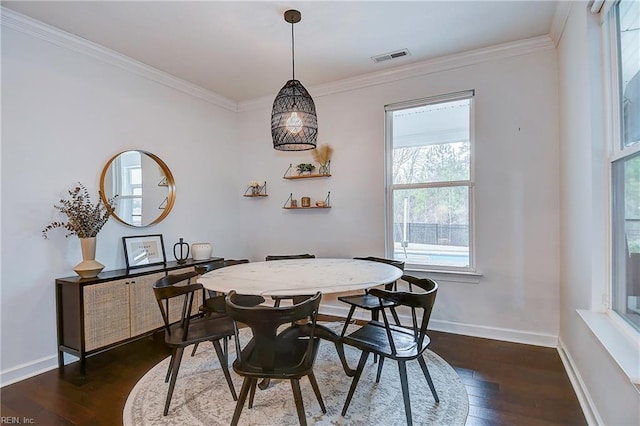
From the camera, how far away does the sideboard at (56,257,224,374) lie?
8.64ft

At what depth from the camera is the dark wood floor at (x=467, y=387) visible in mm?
2021

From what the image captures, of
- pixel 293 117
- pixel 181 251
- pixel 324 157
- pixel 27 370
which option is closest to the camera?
pixel 293 117

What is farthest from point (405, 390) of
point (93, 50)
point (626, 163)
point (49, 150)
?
point (93, 50)

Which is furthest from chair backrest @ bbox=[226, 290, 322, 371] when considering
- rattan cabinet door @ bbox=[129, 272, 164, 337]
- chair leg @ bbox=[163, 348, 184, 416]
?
rattan cabinet door @ bbox=[129, 272, 164, 337]

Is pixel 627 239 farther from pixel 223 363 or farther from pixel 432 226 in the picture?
pixel 223 363

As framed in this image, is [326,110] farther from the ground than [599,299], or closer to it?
farther from the ground

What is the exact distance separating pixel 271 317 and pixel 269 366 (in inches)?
12.5

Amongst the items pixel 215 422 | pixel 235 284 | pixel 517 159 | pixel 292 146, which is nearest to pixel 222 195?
pixel 292 146

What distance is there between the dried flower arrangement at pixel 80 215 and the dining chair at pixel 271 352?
1749mm

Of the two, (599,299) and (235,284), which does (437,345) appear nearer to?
(599,299)

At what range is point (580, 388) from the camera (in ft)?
7.11

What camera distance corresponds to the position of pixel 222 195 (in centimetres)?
452

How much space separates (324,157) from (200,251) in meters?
1.82

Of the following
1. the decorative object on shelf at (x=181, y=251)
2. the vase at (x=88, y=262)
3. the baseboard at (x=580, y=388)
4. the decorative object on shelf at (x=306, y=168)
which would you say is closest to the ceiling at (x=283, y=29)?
the decorative object on shelf at (x=306, y=168)
